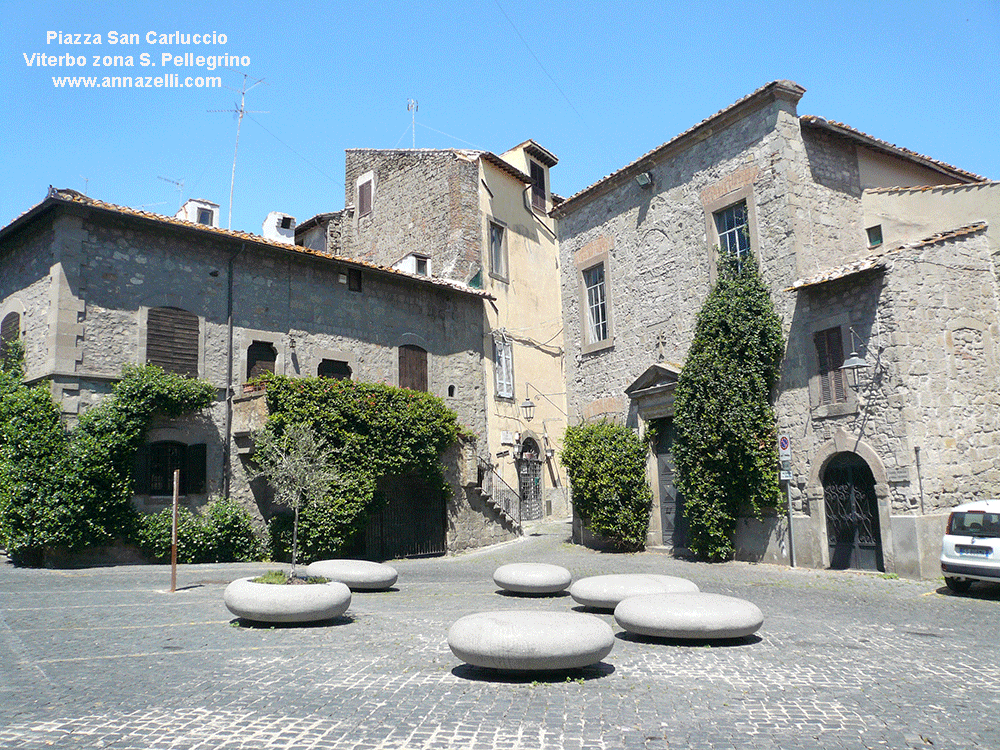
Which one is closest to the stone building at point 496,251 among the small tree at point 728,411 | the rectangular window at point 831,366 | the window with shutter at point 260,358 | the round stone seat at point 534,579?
the window with shutter at point 260,358

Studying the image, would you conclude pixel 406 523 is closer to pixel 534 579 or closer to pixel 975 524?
pixel 534 579

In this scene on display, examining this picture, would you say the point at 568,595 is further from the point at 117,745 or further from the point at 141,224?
the point at 141,224

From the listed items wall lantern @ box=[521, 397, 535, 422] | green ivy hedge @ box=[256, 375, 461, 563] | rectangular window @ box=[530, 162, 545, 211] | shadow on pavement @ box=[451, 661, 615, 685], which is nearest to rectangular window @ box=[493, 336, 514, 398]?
wall lantern @ box=[521, 397, 535, 422]

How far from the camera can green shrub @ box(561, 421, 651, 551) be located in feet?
56.5

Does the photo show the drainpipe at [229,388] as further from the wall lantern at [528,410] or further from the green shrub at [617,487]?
the wall lantern at [528,410]

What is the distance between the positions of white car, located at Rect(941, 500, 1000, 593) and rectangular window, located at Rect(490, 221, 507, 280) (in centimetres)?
1726

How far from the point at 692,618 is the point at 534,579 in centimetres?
403

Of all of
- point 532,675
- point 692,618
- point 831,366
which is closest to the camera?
point 532,675

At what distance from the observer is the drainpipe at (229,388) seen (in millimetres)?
16906

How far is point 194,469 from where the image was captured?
54.1ft

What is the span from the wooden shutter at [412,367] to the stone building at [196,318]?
0.16 ft

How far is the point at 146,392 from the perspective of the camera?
1534 cm

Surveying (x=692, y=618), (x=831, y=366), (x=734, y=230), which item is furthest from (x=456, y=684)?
(x=734, y=230)

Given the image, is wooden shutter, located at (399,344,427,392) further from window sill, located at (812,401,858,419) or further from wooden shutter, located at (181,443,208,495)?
window sill, located at (812,401,858,419)
